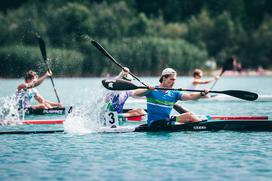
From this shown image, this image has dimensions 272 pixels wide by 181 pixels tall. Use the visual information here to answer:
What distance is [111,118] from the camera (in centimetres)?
1719

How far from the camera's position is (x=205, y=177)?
11766 millimetres

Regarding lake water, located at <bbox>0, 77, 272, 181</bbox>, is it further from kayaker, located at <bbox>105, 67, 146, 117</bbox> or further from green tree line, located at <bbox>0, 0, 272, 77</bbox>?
green tree line, located at <bbox>0, 0, 272, 77</bbox>

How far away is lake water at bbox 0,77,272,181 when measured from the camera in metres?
12.1

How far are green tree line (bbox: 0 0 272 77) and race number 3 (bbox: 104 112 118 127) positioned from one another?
35.9 metres

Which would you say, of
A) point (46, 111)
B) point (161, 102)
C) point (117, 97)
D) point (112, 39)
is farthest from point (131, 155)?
point (112, 39)

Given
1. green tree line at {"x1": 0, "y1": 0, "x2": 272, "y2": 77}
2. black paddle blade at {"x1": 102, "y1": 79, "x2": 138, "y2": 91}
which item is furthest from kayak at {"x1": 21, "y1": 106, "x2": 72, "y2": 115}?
green tree line at {"x1": 0, "y1": 0, "x2": 272, "y2": 77}

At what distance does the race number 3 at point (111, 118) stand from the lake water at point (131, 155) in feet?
1.12

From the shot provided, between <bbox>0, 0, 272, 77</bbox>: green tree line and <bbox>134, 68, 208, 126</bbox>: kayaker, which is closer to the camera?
<bbox>134, 68, 208, 126</bbox>: kayaker

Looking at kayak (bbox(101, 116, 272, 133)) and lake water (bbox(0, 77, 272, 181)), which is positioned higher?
kayak (bbox(101, 116, 272, 133))

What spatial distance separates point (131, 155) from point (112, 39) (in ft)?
182

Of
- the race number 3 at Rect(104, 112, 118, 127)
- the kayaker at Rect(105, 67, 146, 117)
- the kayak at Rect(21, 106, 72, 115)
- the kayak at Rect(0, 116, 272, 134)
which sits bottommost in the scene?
the kayak at Rect(0, 116, 272, 134)

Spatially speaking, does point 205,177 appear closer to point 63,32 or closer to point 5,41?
point 5,41

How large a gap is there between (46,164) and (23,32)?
46891mm

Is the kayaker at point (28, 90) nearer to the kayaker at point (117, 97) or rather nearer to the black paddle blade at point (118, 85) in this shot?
the kayaker at point (117, 97)
